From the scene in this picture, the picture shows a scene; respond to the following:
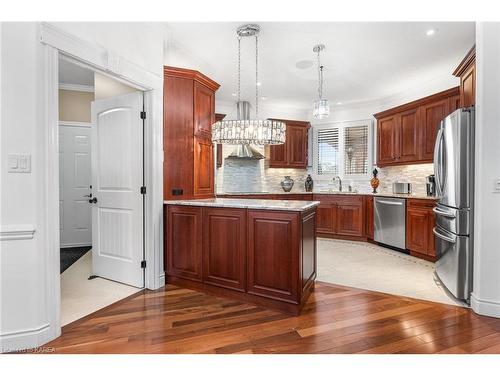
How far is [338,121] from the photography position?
6.52m

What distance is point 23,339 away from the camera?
1.97 m

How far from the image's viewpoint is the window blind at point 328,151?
21.4 feet

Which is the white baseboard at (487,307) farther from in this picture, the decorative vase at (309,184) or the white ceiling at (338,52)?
the decorative vase at (309,184)

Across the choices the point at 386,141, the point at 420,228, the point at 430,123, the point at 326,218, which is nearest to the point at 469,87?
the point at 430,123

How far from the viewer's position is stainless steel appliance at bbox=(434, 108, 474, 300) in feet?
8.79

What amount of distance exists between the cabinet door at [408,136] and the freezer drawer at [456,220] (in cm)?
Result: 205

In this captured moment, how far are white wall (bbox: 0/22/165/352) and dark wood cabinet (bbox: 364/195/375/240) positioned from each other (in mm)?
4969

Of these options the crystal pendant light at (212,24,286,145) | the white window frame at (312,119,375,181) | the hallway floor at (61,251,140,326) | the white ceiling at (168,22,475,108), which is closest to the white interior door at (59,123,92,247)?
the hallway floor at (61,251,140,326)

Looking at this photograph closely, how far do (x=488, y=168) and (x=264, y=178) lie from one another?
4399mm

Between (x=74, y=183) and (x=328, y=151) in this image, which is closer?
(x=74, y=183)

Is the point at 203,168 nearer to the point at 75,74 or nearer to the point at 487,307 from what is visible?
the point at 75,74

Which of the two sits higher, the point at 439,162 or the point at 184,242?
the point at 439,162

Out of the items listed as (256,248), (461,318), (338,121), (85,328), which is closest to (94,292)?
(85,328)
